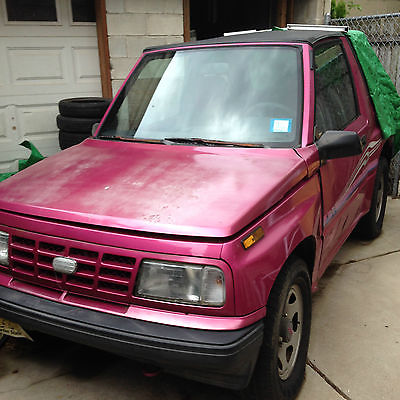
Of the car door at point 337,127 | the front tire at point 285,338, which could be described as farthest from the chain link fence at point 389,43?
the front tire at point 285,338

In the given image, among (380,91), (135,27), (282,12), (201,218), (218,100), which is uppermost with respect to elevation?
(282,12)

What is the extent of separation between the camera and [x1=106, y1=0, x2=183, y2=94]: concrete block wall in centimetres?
614

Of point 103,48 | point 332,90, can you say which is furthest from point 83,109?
point 332,90

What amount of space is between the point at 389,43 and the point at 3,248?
524cm

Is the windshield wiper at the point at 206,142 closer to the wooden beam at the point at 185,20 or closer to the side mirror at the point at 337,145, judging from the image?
the side mirror at the point at 337,145

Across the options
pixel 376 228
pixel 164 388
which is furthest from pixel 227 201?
pixel 376 228

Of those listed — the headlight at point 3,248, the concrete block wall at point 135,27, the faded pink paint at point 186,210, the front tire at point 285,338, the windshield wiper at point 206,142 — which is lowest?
the front tire at point 285,338

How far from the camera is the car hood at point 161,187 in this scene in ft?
6.44

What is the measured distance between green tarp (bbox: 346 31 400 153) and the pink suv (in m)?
0.75

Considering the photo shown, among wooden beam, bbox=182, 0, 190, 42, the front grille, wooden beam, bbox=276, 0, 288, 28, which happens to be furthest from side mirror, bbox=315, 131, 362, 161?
wooden beam, bbox=276, 0, 288, 28

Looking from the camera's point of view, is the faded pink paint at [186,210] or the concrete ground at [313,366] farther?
the concrete ground at [313,366]

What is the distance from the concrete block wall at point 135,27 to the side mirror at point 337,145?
4.33 m

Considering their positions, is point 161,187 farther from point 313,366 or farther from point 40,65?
point 40,65

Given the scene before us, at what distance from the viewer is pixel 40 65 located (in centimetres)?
588
